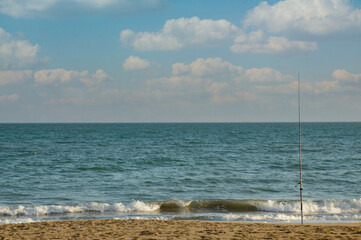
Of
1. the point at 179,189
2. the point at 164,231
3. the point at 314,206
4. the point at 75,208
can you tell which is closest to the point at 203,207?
the point at 179,189

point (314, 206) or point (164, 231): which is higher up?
point (164, 231)

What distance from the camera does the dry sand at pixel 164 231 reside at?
9492mm

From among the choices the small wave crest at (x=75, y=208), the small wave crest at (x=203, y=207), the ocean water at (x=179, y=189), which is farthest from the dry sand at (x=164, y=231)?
the small wave crest at (x=203, y=207)

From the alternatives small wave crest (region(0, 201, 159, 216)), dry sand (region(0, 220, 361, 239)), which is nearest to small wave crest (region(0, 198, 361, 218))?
small wave crest (region(0, 201, 159, 216))

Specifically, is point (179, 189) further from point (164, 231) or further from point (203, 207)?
point (164, 231)

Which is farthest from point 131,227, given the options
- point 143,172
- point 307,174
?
point 307,174

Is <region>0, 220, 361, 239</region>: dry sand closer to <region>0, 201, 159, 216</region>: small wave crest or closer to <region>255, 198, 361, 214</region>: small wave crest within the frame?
<region>0, 201, 159, 216</region>: small wave crest

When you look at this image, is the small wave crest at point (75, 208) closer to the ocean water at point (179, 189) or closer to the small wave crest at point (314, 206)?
the ocean water at point (179, 189)

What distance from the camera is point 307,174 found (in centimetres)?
2331

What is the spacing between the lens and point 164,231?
33.3ft

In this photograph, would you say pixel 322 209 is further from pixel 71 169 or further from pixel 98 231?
pixel 71 169

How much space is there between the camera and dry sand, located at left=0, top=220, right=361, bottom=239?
374 inches

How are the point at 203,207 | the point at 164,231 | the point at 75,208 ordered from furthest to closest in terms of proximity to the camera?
the point at 203,207, the point at 75,208, the point at 164,231

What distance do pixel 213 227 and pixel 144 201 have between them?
636 cm
